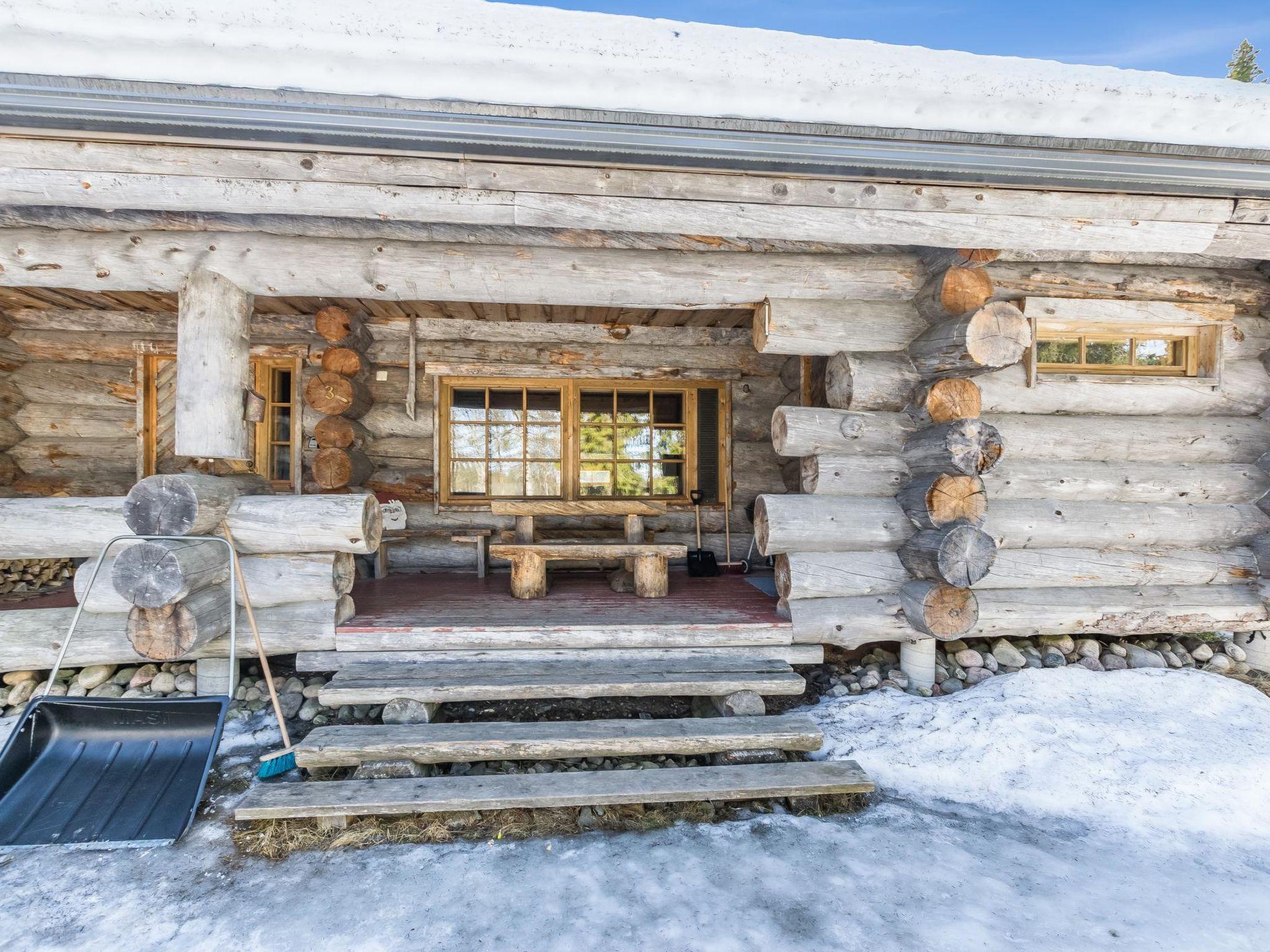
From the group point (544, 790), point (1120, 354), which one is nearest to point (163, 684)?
point (544, 790)

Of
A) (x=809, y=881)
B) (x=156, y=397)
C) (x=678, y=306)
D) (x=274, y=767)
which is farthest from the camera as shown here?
(x=156, y=397)

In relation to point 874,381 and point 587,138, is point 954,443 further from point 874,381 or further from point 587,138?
point 587,138

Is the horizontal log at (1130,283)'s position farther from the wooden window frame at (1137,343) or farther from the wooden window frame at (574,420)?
the wooden window frame at (574,420)

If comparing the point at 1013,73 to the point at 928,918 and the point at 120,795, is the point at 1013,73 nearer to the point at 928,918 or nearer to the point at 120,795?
the point at 928,918

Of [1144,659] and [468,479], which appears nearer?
[1144,659]

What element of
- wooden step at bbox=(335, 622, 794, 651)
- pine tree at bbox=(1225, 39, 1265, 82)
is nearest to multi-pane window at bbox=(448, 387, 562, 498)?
wooden step at bbox=(335, 622, 794, 651)

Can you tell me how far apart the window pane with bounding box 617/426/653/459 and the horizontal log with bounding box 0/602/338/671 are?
360 centimetres

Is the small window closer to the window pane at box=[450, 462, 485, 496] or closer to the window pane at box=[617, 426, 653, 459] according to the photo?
the window pane at box=[617, 426, 653, 459]

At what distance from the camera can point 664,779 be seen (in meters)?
2.71

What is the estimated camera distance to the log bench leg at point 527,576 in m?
4.67

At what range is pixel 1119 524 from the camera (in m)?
4.22

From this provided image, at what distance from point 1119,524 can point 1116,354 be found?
1.43 m

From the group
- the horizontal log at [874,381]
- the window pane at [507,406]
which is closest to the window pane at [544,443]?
the window pane at [507,406]

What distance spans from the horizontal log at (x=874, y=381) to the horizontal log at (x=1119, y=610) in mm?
1590
